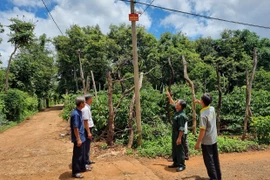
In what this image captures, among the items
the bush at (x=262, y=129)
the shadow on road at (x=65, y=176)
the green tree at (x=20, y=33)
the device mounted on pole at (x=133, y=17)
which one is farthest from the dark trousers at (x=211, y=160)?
the green tree at (x=20, y=33)

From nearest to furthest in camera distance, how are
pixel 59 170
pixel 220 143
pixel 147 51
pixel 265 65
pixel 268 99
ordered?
pixel 59 170 → pixel 220 143 → pixel 268 99 → pixel 147 51 → pixel 265 65

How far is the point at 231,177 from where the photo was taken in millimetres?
4477

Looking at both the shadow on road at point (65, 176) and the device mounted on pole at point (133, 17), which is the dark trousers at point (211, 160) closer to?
the shadow on road at point (65, 176)

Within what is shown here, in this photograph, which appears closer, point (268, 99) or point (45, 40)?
point (268, 99)

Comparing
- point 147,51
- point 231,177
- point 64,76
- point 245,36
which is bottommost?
point 231,177

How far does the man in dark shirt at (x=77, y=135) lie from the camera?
13.9 feet

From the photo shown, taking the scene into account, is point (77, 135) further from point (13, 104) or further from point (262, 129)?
point (13, 104)

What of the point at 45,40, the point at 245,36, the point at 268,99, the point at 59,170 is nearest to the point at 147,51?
the point at 245,36

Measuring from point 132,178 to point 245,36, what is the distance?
83.6 feet

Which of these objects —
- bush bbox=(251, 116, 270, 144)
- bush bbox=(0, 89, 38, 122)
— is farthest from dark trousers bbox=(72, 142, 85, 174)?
bush bbox=(0, 89, 38, 122)

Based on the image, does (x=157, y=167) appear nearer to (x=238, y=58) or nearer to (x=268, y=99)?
(x=268, y=99)

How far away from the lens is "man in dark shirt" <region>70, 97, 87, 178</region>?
424 cm

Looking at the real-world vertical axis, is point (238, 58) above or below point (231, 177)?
above

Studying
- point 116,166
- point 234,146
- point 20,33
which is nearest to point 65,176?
point 116,166
